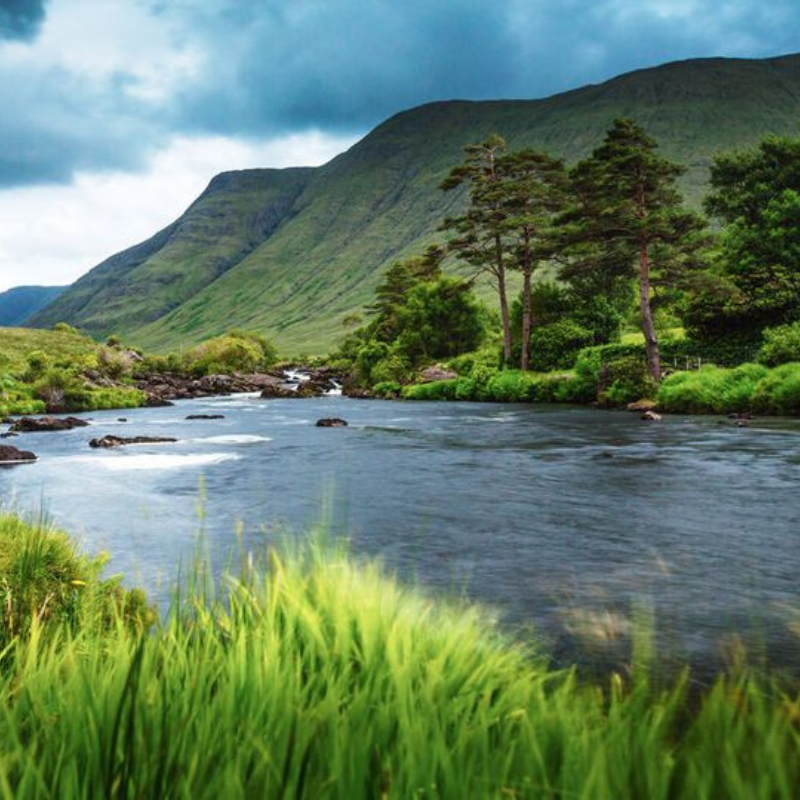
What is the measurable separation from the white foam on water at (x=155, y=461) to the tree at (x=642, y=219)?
81.7 ft

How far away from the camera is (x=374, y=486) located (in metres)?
18.0

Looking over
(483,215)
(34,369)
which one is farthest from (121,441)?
(34,369)

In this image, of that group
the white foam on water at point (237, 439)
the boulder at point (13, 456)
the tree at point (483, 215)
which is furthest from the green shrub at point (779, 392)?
the boulder at point (13, 456)

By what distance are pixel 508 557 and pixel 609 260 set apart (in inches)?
1318

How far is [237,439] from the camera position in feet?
101

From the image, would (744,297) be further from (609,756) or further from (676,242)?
Answer: (609,756)

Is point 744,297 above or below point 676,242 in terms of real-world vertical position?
below

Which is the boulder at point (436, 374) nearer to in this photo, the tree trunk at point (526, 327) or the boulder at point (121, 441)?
the tree trunk at point (526, 327)

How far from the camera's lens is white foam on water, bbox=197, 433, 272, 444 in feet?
97.4

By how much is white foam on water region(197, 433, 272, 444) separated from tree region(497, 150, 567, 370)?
86.4 ft

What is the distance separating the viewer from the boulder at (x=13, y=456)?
24.4m

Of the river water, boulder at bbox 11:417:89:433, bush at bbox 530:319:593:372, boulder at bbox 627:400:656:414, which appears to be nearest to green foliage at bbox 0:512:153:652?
the river water

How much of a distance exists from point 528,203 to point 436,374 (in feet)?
48.2

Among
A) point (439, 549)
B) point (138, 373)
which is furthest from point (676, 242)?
point (138, 373)
